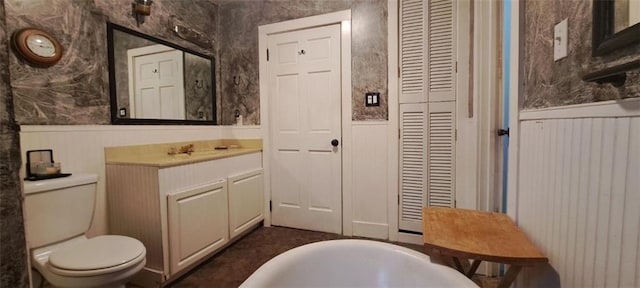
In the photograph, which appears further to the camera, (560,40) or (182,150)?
(182,150)

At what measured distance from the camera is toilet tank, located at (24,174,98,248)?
1.35 meters

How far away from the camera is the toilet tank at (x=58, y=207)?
135 centimetres

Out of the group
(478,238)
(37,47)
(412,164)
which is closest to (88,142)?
(37,47)

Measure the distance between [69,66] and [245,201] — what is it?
5.20 feet

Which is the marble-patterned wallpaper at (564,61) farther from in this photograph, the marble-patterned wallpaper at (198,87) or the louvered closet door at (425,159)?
the marble-patterned wallpaper at (198,87)

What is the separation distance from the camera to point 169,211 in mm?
1729

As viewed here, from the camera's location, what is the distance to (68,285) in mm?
1249

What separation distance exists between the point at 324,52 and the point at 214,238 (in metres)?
1.90

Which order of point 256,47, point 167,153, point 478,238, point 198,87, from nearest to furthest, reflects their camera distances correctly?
point 478,238
point 167,153
point 198,87
point 256,47

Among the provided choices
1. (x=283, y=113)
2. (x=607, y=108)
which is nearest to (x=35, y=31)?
(x=283, y=113)

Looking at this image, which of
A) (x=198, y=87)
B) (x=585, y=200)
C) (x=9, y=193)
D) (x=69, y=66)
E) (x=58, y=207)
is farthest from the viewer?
(x=198, y=87)

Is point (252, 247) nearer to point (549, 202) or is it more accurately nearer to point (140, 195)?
point (140, 195)

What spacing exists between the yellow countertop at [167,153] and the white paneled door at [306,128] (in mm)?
392

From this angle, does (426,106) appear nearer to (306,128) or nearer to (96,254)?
(306,128)
